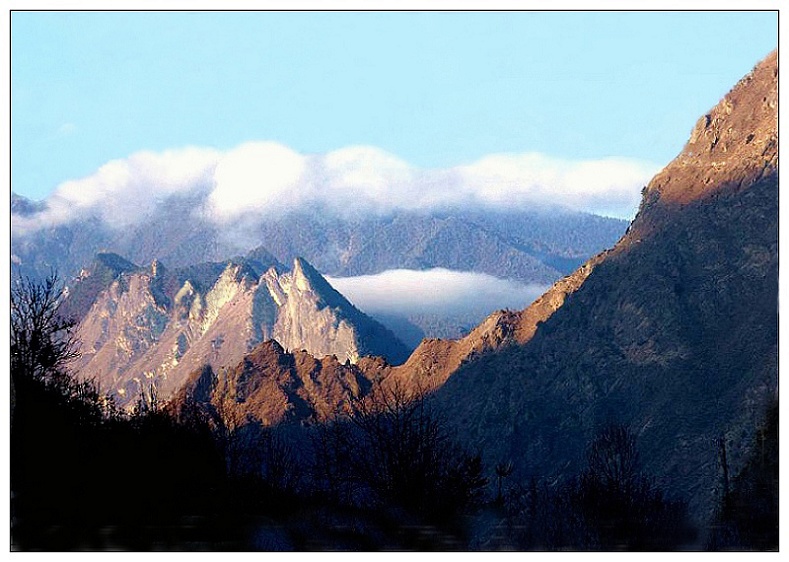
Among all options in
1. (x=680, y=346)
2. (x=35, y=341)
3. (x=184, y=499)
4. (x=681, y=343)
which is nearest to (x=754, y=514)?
(x=184, y=499)

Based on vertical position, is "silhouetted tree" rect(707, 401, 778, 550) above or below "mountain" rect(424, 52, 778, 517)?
below

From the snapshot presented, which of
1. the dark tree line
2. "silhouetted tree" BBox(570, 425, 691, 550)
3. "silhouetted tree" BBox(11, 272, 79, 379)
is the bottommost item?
"silhouetted tree" BBox(570, 425, 691, 550)

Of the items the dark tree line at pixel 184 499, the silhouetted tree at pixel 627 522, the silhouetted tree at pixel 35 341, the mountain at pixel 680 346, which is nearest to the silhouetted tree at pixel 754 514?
the dark tree line at pixel 184 499

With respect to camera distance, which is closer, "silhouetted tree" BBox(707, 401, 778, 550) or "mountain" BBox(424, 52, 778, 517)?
"silhouetted tree" BBox(707, 401, 778, 550)

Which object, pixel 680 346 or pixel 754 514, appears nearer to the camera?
pixel 754 514

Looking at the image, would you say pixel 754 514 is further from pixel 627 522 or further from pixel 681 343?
pixel 681 343

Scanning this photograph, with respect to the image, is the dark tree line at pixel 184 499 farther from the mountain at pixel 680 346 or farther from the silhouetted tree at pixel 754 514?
the mountain at pixel 680 346

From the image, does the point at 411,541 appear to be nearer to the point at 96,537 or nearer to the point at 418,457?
the point at 418,457

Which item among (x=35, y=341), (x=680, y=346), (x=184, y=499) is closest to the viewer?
(x=184, y=499)

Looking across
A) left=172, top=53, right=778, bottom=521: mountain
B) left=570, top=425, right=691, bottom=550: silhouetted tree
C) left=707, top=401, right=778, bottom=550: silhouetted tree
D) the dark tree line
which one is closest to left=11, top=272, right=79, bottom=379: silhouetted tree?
the dark tree line

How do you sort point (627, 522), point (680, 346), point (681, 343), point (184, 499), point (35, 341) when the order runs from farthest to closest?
point (681, 343), point (680, 346), point (627, 522), point (35, 341), point (184, 499)

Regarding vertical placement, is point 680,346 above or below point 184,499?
above

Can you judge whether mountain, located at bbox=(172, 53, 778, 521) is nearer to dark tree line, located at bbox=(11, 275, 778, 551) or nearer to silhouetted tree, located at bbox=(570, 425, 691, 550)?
silhouetted tree, located at bbox=(570, 425, 691, 550)
